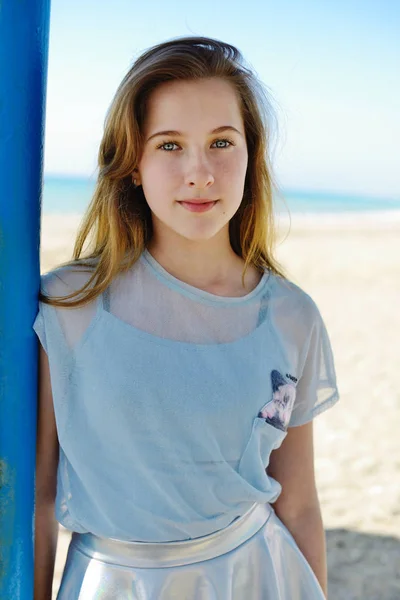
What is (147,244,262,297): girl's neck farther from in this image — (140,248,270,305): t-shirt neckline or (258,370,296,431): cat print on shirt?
(258,370,296,431): cat print on shirt

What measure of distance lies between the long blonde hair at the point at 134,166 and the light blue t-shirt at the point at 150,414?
3.2 inches

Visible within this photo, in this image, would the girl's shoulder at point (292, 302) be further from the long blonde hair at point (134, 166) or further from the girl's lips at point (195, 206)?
the girl's lips at point (195, 206)

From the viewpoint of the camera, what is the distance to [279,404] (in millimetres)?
1603

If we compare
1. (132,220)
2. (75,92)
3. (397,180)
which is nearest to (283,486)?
(132,220)

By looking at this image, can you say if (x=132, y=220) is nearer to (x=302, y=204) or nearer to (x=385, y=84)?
(x=302, y=204)

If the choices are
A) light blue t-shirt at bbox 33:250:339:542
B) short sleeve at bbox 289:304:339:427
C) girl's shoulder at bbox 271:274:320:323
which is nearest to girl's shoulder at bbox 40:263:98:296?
light blue t-shirt at bbox 33:250:339:542

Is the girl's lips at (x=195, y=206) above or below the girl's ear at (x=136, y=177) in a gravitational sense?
below

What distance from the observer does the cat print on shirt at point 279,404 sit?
158 cm

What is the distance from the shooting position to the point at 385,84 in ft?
177

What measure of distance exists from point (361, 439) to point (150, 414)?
396 cm

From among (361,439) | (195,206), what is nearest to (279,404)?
(195,206)

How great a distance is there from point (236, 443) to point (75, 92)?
4203 centimetres

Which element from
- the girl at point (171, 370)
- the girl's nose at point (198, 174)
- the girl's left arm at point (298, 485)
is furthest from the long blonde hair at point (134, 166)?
the girl's left arm at point (298, 485)

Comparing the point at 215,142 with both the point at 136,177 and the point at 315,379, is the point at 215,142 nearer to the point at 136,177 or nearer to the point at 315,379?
the point at 136,177
